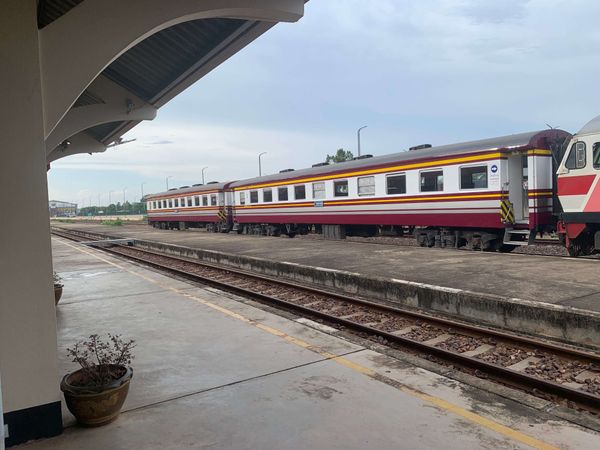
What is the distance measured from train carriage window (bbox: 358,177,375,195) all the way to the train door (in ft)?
18.2

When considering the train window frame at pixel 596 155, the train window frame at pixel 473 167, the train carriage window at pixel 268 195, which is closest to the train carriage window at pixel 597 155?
the train window frame at pixel 596 155

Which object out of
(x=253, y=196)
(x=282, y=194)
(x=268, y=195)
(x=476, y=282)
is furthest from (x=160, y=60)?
(x=253, y=196)

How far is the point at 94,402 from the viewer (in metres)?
3.55

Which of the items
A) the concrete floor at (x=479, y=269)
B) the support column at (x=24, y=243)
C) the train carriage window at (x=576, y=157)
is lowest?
the concrete floor at (x=479, y=269)

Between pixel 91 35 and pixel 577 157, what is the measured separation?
1125 centimetres

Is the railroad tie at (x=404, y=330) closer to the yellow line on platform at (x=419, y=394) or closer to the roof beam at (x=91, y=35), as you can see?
the yellow line on platform at (x=419, y=394)

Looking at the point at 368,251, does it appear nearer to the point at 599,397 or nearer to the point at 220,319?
the point at 220,319

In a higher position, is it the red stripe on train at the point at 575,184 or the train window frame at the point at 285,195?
the train window frame at the point at 285,195

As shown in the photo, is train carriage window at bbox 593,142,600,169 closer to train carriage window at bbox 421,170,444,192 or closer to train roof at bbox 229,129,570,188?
train roof at bbox 229,129,570,188

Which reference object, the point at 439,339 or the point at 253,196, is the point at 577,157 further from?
the point at 253,196

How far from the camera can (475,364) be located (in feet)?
17.4

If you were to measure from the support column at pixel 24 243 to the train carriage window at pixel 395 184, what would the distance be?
14.2 meters

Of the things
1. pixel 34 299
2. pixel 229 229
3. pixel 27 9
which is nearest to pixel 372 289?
pixel 34 299

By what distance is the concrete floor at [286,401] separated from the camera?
337 cm
